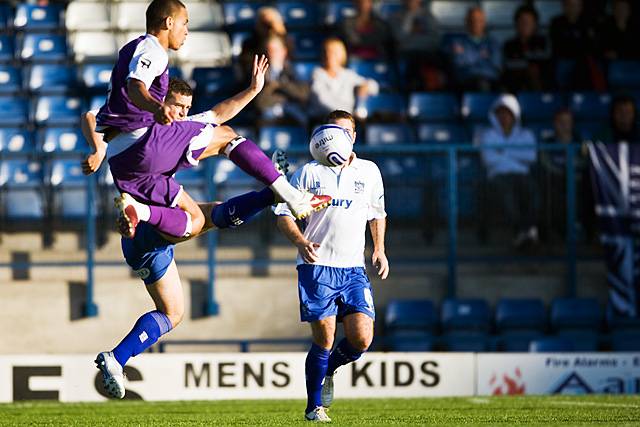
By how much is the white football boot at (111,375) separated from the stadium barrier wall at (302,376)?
13.5 feet

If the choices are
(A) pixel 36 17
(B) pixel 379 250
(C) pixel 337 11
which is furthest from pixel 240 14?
(B) pixel 379 250

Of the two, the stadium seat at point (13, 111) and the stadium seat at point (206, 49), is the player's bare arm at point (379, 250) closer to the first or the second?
the stadium seat at point (13, 111)

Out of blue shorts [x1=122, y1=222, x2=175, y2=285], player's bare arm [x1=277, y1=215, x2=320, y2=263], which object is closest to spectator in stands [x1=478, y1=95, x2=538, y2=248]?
player's bare arm [x1=277, y1=215, x2=320, y2=263]

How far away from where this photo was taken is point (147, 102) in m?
8.16

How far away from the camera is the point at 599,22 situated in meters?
16.9

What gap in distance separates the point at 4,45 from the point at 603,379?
8177 millimetres

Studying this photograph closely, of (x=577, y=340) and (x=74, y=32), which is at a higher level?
(x=74, y=32)

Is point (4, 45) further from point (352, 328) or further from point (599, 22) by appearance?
point (352, 328)

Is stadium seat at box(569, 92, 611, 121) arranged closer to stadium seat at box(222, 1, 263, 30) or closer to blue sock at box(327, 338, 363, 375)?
stadium seat at box(222, 1, 263, 30)

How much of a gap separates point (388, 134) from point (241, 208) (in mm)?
6737

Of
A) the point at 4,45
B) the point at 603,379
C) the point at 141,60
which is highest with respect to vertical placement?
the point at 4,45

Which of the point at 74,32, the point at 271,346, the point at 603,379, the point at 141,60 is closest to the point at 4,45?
the point at 74,32

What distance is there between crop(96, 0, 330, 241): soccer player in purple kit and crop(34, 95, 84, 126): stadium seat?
292 inches

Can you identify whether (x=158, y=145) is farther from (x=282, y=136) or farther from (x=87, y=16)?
(x=87, y=16)
